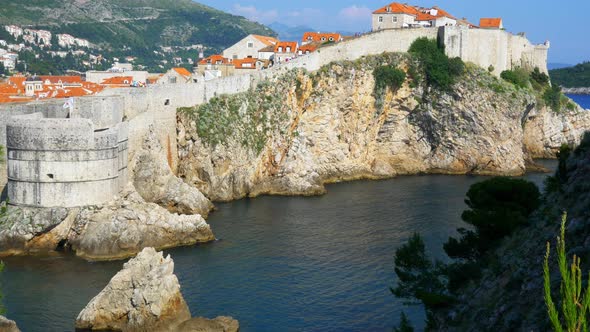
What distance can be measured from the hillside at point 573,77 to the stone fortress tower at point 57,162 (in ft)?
429

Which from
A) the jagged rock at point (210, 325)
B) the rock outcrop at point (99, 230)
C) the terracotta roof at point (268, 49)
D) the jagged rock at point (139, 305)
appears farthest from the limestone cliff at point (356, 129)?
the jagged rock at point (210, 325)

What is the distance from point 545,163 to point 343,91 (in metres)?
16.9

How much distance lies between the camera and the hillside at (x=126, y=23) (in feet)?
460

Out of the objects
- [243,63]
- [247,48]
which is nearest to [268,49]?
[247,48]

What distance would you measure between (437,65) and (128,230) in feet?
93.9

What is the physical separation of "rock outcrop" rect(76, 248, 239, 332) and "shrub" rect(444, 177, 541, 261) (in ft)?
24.4

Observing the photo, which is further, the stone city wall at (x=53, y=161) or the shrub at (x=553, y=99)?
the shrub at (x=553, y=99)

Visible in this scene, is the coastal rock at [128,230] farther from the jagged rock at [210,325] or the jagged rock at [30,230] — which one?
the jagged rock at [210,325]

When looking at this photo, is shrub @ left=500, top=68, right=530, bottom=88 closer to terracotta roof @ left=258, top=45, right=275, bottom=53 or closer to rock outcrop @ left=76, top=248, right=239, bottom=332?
terracotta roof @ left=258, top=45, right=275, bottom=53

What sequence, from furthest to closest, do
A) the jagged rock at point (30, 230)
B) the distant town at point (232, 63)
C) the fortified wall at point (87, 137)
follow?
1. the distant town at point (232, 63)
2. the fortified wall at point (87, 137)
3. the jagged rock at point (30, 230)

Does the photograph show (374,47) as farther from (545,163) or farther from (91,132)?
(91,132)

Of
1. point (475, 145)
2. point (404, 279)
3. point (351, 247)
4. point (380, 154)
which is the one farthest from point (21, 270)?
point (475, 145)

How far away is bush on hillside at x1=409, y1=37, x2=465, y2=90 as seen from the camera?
51031 millimetres

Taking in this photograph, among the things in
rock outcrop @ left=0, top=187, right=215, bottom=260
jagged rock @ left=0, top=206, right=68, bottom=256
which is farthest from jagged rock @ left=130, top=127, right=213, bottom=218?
jagged rock @ left=0, top=206, right=68, bottom=256
